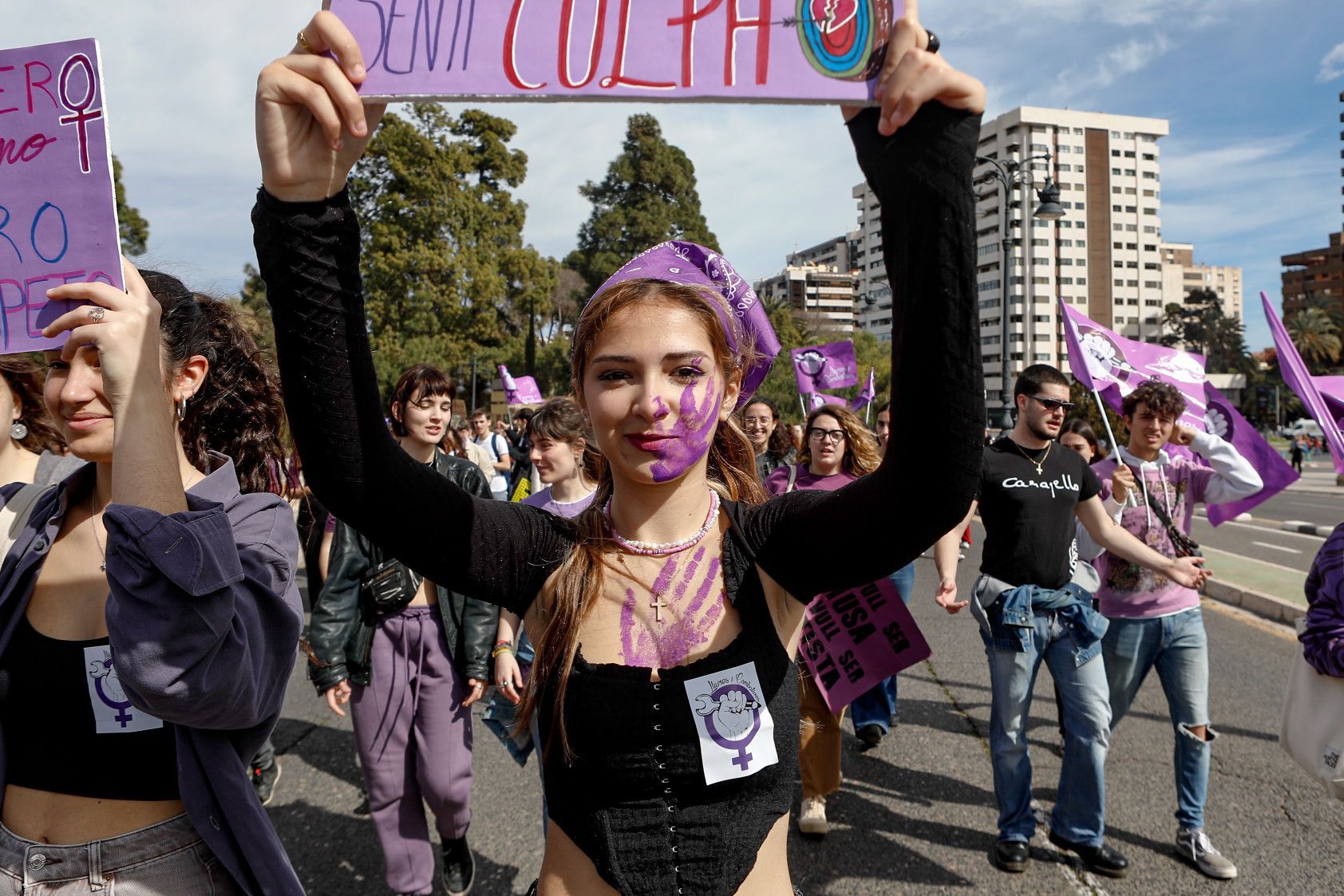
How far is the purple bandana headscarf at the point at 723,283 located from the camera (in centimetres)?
167

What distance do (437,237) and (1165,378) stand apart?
999 inches

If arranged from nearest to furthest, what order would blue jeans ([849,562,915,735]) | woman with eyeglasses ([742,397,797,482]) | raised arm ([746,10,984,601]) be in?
raised arm ([746,10,984,601]), blue jeans ([849,562,915,735]), woman with eyeglasses ([742,397,797,482])

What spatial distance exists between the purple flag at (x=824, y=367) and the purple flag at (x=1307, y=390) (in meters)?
8.30

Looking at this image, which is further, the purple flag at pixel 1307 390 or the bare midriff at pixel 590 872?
the purple flag at pixel 1307 390

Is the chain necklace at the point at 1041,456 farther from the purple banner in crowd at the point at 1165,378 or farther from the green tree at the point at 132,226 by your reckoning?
the green tree at the point at 132,226

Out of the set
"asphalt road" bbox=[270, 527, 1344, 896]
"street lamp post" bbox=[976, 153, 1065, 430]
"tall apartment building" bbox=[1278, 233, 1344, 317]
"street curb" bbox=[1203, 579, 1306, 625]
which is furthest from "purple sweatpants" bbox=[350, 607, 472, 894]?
"tall apartment building" bbox=[1278, 233, 1344, 317]

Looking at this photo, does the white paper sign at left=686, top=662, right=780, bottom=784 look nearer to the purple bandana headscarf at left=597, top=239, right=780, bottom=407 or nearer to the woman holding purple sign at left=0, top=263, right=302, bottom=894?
the purple bandana headscarf at left=597, top=239, right=780, bottom=407

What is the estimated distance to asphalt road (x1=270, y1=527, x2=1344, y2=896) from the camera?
3566mm

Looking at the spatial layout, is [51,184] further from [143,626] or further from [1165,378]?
[1165,378]

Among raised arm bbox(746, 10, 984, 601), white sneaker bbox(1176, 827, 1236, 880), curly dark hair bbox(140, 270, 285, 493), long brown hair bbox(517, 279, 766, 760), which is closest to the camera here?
raised arm bbox(746, 10, 984, 601)

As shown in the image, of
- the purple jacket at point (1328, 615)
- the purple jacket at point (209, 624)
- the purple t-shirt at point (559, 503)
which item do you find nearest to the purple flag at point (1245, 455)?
the purple jacket at point (1328, 615)

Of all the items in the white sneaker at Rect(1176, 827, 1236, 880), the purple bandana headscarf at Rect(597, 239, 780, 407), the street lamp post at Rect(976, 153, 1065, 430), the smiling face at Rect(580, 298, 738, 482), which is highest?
the street lamp post at Rect(976, 153, 1065, 430)

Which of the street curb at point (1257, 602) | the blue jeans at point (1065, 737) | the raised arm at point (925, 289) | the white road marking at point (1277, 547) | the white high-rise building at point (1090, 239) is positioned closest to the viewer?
the raised arm at point (925, 289)

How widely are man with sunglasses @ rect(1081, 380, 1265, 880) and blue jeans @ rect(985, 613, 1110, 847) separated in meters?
0.33
